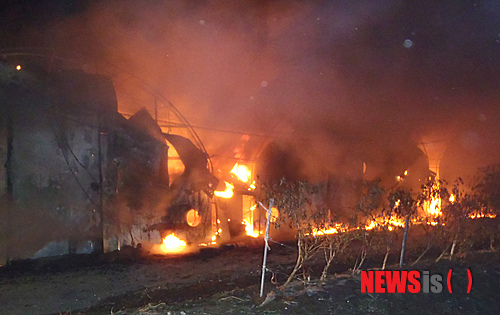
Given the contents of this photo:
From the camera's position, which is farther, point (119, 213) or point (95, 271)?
point (119, 213)

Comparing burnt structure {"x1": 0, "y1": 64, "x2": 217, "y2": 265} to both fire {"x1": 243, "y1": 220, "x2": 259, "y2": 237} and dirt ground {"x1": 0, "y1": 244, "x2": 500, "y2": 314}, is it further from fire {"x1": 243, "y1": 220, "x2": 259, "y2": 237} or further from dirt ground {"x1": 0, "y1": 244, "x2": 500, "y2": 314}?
fire {"x1": 243, "y1": 220, "x2": 259, "y2": 237}

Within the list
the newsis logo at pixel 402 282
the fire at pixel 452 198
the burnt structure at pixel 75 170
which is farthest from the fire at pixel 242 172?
the newsis logo at pixel 402 282

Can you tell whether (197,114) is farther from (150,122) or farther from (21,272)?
(21,272)

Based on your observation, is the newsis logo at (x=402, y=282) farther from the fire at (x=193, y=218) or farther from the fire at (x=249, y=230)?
the fire at (x=249, y=230)

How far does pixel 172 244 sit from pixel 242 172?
3611mm

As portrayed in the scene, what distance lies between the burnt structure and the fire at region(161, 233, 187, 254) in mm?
315

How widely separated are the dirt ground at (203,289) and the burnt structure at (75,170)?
0.75 meters

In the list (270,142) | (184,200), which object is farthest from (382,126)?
(184,200)

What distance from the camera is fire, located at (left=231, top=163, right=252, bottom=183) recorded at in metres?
12.2

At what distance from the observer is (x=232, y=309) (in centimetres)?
464

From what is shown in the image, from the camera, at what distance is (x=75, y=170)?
8.87 m

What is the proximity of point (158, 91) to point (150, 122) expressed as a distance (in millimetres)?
1307

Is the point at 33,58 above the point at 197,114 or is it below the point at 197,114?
above

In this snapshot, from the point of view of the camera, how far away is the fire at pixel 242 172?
12164 millimetres
